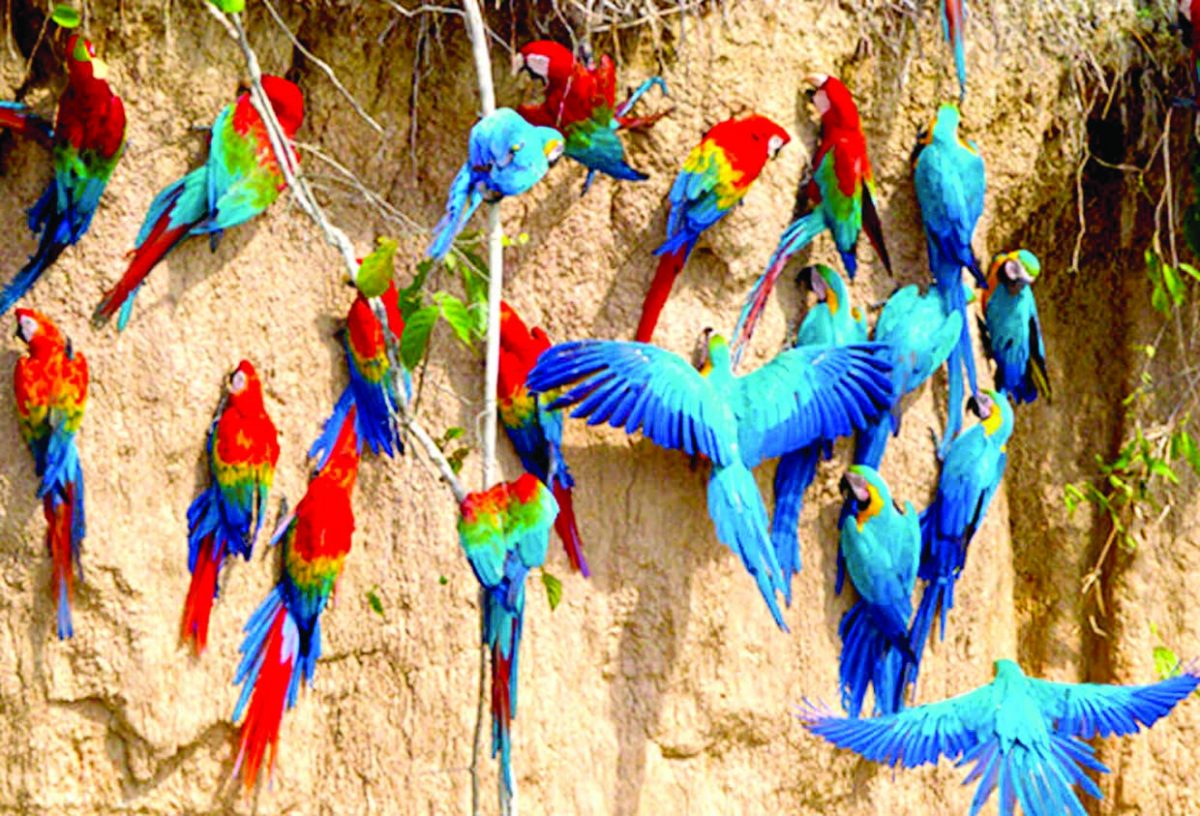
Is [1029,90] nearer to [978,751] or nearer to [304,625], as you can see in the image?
[978,751]

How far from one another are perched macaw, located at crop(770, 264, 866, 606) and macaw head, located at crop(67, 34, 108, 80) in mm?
1304

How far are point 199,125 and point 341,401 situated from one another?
52cm

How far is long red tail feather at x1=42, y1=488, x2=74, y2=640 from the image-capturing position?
309 cm

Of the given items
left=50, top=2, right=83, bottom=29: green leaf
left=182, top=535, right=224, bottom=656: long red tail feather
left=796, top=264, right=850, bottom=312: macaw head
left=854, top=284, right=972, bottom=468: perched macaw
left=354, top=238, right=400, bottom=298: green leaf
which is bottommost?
left=182, top=535, right=224, bottom=656: long red tail feather

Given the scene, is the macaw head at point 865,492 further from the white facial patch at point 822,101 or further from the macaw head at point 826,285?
the white facial patch at point 822,101

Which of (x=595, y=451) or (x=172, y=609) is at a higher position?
(x=595, y=451)

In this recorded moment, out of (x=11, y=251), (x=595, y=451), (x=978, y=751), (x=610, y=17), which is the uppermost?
(x=610, y=17)

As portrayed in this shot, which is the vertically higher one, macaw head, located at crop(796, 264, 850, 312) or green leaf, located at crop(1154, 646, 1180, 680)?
macaw head, located at crop(796, 264, 850, 312)

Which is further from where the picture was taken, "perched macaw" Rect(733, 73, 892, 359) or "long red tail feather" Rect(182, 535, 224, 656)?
"perched macaw" Rect(733, 73, 892, 359)

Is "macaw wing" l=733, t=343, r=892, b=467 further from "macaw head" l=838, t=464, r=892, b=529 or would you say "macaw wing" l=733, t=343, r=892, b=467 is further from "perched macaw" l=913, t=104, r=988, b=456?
"perched macaw" l=913, t=104, r=988, b=456

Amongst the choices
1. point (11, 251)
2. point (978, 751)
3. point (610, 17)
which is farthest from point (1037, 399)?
point (11, 251)

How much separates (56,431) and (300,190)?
1.79 feet

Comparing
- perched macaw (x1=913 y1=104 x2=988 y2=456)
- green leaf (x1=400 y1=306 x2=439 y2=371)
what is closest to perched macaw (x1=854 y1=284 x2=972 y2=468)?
perched macaw (x1=913 y1=104 x2=988 y2=456)

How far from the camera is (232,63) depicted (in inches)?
127
